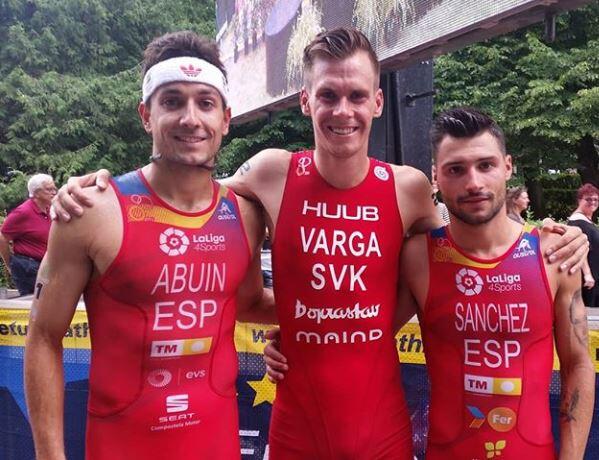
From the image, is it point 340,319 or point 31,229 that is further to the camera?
point 31,229

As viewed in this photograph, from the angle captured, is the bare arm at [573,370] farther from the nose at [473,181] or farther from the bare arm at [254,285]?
the bare arm at [254,285]

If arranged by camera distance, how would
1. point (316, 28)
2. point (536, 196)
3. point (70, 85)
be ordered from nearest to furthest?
point (316, 28), point (70, 85), point (536, 196)

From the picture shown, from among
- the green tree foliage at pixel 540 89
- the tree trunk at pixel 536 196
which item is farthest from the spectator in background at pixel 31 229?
the tree trunk at pixel 536 196

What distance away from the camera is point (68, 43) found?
57.7 ft

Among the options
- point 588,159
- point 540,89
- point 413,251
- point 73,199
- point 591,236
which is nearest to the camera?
point 73,199

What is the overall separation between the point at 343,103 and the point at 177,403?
123cm

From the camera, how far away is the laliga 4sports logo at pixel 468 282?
7.55 feet

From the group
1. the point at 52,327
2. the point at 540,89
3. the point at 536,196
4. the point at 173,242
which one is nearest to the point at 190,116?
the point at 173,242

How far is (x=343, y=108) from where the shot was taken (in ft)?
7.64

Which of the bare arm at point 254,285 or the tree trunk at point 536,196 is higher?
the tree trunk at point 536,196

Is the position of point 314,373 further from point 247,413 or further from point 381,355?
point 247,413

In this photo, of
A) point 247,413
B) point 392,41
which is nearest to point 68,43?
point 392,41

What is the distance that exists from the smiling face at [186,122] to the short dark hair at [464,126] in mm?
852

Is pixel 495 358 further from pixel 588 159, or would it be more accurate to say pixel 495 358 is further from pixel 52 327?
pixel 588 159
